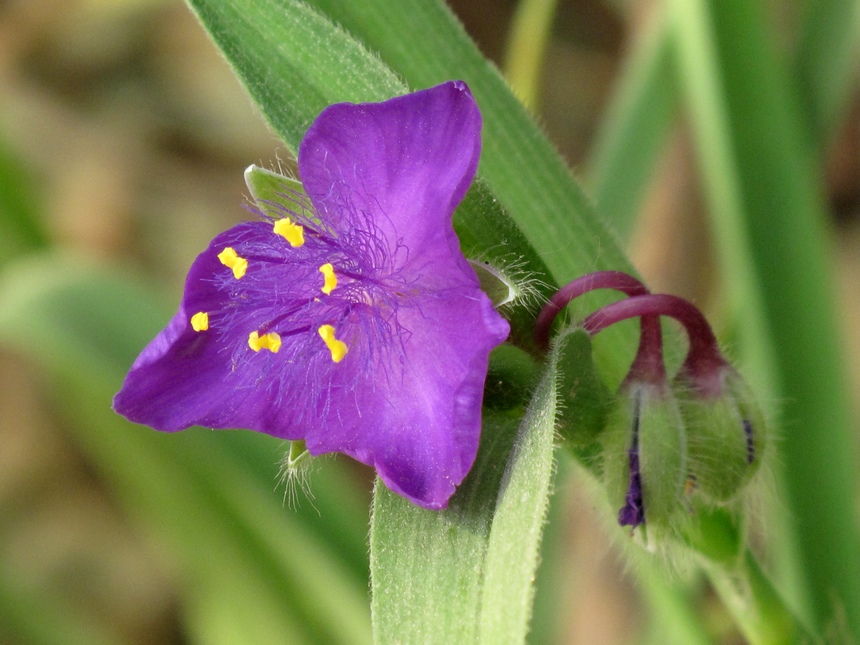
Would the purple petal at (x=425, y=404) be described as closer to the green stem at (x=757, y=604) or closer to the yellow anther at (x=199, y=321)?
the yellow anther at (x=199, y=321)

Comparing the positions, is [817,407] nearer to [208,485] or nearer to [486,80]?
[486,80]

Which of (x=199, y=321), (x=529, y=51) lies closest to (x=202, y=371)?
(x=199, y=321)

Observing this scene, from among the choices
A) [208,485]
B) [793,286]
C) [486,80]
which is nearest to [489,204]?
[486,80]

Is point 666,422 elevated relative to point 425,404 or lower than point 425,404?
lower

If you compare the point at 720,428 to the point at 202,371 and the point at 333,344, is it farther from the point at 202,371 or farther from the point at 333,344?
the point at 202,371

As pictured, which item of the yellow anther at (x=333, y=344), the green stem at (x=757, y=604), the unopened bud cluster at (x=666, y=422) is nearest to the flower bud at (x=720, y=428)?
the unopened bud cluster at (x=666, y=422)

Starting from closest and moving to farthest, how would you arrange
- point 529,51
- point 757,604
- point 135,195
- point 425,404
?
point 425,404 → point 757,604 → point 529,51 → point 135,195

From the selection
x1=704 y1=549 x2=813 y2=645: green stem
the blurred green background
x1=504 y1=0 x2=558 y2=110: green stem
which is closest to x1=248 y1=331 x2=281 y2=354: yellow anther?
x1=704 y1=549 x2=813 y2=645: green stem
